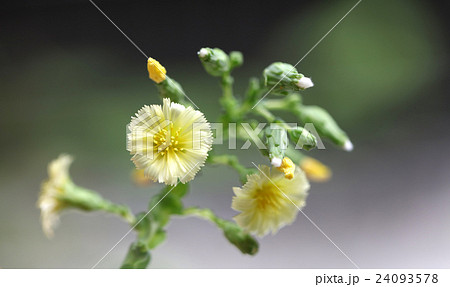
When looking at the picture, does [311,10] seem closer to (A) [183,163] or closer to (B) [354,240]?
(B) [354,240]

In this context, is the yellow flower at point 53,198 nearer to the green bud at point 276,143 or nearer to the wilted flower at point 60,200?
the wilted flower at point 60,200

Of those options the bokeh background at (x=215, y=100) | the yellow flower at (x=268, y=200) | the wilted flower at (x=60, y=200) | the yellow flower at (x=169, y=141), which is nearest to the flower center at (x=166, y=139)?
the yellow flower at (x=169, y=141)

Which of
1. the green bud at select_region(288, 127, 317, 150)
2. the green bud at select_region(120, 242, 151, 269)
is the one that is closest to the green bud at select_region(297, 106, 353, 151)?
the green bud at select_region(288, 127, 317, 150)

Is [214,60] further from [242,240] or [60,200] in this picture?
[60,200]

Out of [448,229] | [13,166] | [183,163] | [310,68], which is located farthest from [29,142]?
[448,229]

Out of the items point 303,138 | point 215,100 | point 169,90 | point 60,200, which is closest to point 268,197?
point 303,138

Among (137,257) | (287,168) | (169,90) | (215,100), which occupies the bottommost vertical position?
(137,257)
